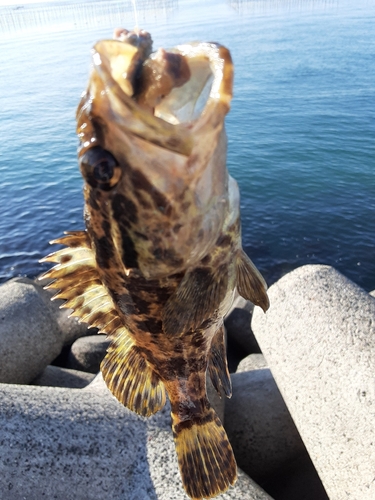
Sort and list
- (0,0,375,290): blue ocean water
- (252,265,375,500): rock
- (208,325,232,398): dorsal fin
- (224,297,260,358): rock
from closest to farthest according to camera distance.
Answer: (208,325,232,398): dorsal fin → (252,265,375,500): rock → (224,297,260,358): rock → (0,0,375,290): blue ocean water

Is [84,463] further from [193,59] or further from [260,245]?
[260,245]

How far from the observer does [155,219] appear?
2.18 m

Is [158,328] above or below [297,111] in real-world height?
above

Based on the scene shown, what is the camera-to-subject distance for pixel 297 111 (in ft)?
71.8

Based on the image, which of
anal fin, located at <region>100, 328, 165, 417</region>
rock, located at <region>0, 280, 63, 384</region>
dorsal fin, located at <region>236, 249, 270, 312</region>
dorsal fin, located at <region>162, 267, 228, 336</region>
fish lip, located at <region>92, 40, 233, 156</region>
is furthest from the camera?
rock, located at <region>0, 280, 63, 384</region>

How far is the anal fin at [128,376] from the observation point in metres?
→ 3.04

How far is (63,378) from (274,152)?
14.1 meters

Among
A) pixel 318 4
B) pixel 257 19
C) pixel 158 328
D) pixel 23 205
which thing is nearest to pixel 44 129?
pixel 23 205

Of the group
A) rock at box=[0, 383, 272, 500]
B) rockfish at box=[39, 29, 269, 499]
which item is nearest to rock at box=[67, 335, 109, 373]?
rock at box=[0, 383, 272, 500]

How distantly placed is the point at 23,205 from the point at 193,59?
16241 mm

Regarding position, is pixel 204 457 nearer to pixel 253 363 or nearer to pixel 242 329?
pixel 253 363

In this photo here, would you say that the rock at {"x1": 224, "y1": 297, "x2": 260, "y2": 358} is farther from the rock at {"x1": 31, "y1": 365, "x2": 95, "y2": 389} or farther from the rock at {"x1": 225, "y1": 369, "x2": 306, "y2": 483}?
the rock at {"x1": 31, "y1": 365, "x2": 95, "y2": 389}

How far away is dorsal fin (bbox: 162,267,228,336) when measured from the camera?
2.31 m

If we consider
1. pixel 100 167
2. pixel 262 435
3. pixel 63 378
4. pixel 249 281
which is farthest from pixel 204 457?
pixel 63 378
